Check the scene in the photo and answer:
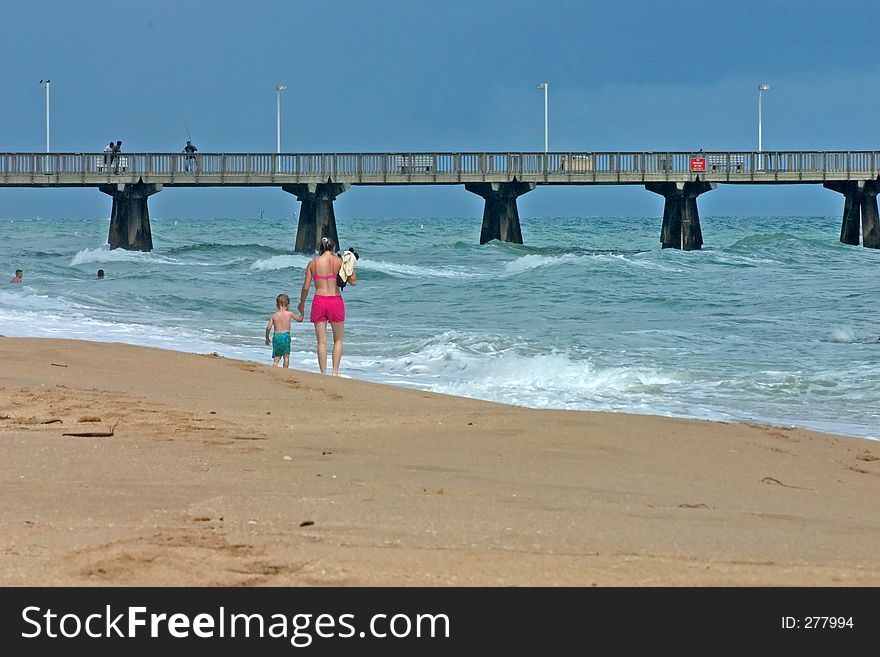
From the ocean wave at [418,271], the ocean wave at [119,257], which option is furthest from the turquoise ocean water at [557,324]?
the ocean wave at [119,257]

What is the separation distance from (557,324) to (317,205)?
2402cm

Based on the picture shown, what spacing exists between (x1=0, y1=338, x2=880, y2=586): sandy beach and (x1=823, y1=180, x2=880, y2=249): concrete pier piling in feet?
127

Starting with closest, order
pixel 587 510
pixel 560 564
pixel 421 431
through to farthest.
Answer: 1. pixel 560 564
2. pixel 587 510
3. pixel 421 431

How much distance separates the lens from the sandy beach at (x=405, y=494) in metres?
4.09

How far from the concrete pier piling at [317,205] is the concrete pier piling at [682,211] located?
11.2 m

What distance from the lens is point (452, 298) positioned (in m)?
26.4

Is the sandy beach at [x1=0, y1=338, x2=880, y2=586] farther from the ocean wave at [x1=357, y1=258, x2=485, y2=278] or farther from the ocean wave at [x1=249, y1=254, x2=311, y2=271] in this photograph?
the ocean wave at [x1=249, y1=254, x2=311, y2=271]

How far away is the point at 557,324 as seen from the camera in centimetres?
1988

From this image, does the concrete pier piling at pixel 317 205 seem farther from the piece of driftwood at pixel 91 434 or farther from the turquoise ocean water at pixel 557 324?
the piece of driftwood at pixel 91 434

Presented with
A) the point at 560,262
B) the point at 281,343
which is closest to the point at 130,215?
the point at 560,262
